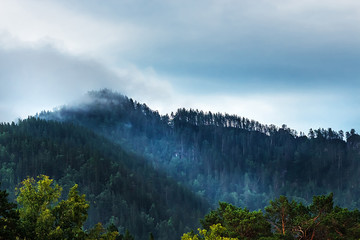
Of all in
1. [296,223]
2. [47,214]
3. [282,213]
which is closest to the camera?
[47,214]

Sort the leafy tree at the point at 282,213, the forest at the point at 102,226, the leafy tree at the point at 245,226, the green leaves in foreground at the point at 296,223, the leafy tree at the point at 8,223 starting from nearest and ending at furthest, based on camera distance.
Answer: the leafy tree at the point at 8,223 → the forest at the point at 102,226 → the green leaves in foreground at the point at 296,223 → the leafy tree at the point at 245,226 → the leafy tree at the point at 282,213

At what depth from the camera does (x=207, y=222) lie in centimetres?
10200

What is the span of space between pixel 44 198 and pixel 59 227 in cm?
432

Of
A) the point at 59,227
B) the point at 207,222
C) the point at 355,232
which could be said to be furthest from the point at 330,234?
the point at 59,227

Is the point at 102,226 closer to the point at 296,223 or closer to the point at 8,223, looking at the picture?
the point at 8,223

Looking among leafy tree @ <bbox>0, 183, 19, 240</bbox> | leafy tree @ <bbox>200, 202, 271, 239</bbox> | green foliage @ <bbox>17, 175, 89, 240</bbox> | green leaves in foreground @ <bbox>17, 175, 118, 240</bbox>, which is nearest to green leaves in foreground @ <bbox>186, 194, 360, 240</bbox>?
leafy tree @ <bbox>200, 202, 271, 239</bbox>

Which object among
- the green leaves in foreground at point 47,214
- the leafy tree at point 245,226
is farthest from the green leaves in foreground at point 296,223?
the green leaves in foreground at point 47,214

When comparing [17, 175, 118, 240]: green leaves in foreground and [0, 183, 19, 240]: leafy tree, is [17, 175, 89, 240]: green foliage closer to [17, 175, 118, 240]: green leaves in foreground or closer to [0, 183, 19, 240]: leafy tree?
[17, 175, 118, 240]: green leaves in foreground

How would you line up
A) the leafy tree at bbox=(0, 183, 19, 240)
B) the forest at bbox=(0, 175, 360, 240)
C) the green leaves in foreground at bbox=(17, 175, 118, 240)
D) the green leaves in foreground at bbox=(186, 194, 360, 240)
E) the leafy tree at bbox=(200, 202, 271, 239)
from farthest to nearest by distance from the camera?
the leafy tree at bbox=(200, 202, 271, 239) → the green leaves in foreground at bbox=(186, 194, 360, 240) → the green leaves in foreground at bbox=(17, 175, 118, 240) → the forest at bbox=(0, 175, 360, 240) → the leafy tree at bbox=(0, 183, 19, 240)

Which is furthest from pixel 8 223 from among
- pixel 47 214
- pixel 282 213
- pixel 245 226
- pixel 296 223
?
pixel 282 213

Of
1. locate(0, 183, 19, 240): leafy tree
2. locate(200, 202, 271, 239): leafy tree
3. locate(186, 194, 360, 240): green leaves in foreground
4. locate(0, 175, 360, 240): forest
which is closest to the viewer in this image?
locate(0, 183, 19, 240): leafy tree

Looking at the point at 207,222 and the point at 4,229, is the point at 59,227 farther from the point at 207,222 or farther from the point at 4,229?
the point at 207,222

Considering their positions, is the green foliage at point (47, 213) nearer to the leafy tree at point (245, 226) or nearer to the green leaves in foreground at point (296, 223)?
the green leaves in foreground at point (296, 223)

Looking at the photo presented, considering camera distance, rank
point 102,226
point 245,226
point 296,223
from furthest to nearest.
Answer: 1. point 296,223
2. point 102,226
3. point 245,226
